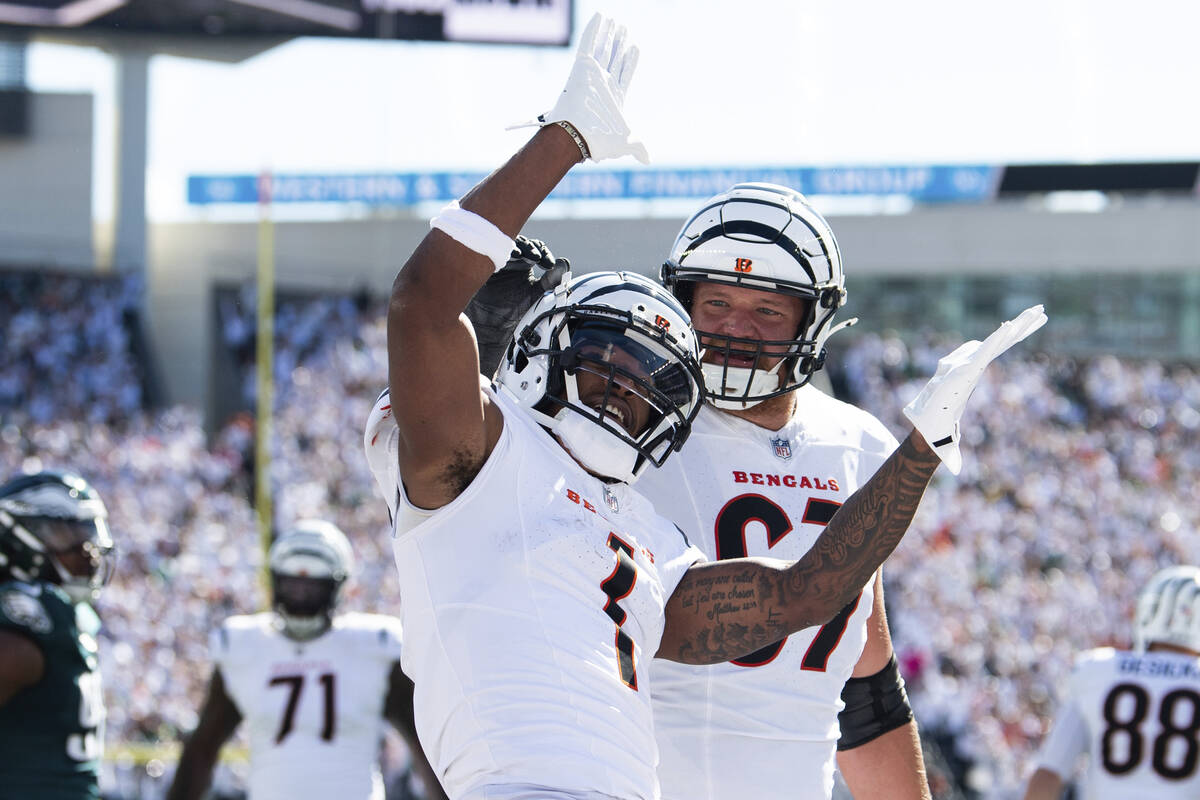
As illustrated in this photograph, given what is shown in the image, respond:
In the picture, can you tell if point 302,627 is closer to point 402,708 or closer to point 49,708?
point 402,708

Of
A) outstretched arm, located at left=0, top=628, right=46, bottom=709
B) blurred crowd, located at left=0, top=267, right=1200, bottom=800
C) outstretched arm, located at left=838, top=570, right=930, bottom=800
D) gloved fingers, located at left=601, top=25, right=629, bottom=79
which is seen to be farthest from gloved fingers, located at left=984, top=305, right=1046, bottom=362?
blurred crowd, located at left=0, top=267, right=1200, bottom=800

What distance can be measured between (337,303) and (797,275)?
21444 mm

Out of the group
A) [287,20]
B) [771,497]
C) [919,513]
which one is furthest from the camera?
[287,20]

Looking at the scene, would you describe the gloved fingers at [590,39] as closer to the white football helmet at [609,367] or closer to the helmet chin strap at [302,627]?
the white football helmet at [609,367]

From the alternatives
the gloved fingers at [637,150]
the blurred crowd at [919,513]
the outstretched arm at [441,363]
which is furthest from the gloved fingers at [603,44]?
the blurred crowd at [919,513]

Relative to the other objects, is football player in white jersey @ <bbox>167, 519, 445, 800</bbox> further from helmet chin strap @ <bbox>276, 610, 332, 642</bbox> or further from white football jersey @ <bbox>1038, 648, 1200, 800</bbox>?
white football jersey @ <bbox>1038, 648, 1200, 800</bbox>

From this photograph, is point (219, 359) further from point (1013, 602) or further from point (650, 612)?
point (650, 612)

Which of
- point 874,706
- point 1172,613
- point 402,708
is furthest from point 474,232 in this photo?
point 1172,613

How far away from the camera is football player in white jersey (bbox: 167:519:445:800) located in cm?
530

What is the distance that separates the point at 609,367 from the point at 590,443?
0.12 metres

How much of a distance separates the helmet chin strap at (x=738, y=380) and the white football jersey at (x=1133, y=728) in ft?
8.85

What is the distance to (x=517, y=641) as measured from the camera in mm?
2127

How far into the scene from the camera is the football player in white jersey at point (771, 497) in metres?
2.76

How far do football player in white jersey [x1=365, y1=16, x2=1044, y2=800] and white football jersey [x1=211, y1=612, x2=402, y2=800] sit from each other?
3122 mm
